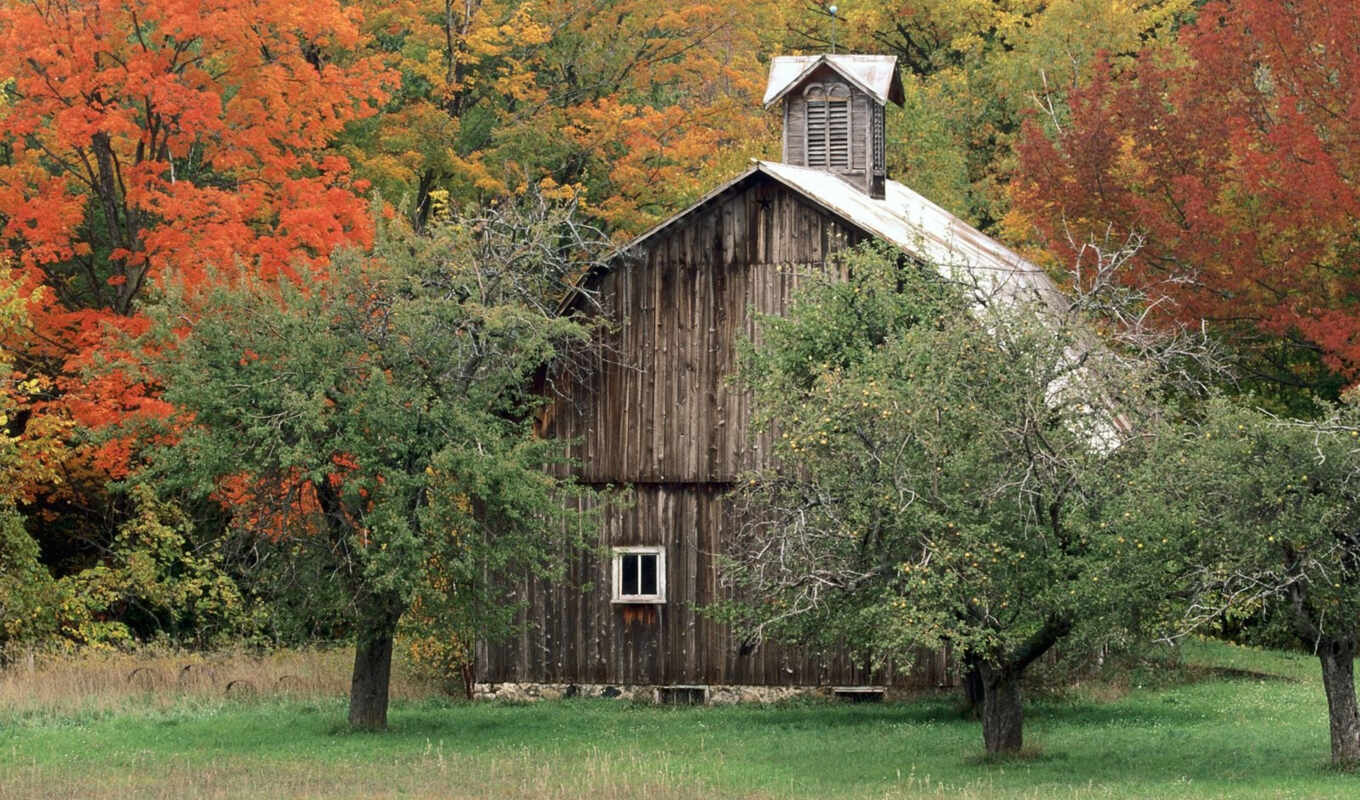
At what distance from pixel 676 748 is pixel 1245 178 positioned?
1389 cm

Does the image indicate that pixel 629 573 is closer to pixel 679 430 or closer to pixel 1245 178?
pixel 679 430

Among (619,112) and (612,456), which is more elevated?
(619,112)

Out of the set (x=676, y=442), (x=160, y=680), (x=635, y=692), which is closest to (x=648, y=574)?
(x=635, y=692)

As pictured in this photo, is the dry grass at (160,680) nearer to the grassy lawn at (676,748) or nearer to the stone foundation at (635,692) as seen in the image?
the grassy lawn at (676,748)

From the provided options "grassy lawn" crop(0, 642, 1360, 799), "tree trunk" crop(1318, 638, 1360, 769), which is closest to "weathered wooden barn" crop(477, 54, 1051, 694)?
"grassy lawn" crop(0, 642, 1360, 799)

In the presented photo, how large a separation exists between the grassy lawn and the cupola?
454 inches

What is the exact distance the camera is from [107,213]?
3600 cm

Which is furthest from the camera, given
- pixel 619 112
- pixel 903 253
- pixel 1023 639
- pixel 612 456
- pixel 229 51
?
pixel 619 112

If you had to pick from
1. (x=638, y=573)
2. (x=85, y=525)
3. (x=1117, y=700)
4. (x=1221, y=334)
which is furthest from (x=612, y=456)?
(x=85, y=525)

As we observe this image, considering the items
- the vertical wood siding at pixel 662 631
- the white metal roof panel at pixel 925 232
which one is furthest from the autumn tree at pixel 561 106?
the vertical wood siding at pixel 662 631

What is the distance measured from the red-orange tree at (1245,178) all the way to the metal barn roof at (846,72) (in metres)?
3.19

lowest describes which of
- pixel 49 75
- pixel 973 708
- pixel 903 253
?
pixel 973 708

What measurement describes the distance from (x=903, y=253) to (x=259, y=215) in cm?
1299

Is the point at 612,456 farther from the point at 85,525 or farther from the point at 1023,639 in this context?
the point at 85,525
